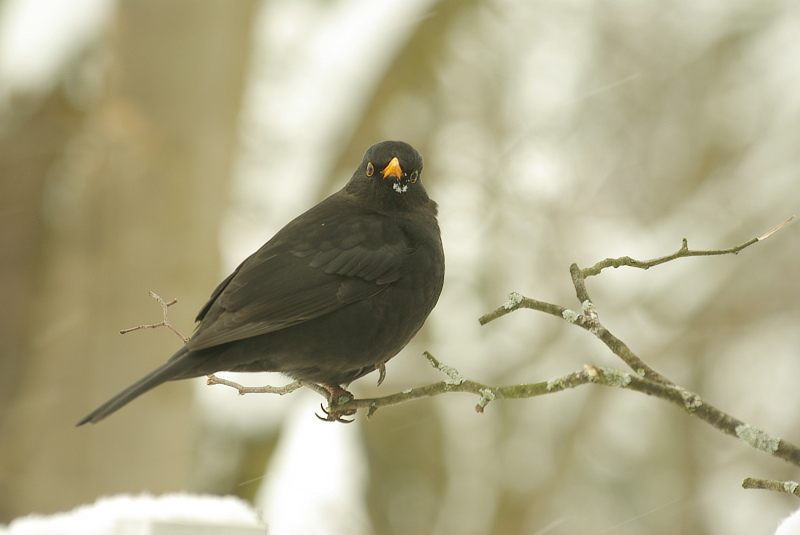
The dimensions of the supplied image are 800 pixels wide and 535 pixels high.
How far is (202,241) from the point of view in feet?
22.3

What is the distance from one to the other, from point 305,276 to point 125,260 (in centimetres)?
413

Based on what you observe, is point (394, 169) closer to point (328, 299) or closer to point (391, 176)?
point (391, 176)

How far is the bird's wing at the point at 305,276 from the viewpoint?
8.73ft

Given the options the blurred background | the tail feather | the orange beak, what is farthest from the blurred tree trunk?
the tail feather

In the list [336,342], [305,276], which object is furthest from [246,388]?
[305,276]

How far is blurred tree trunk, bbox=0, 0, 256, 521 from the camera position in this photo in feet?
21.1

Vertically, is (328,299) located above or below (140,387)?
above

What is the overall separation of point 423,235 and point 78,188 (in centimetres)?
461

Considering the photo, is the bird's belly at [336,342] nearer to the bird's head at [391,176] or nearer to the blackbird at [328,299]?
the blackbird at [328,299]

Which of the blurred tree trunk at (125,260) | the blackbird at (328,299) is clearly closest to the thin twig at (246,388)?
the blackbird at (328,299)

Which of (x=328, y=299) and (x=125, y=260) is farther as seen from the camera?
(x=125, y=260)

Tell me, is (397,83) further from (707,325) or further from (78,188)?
(707,325)

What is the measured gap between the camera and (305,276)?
113 inches

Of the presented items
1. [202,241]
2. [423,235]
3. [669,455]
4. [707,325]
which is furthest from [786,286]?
[423,235]
